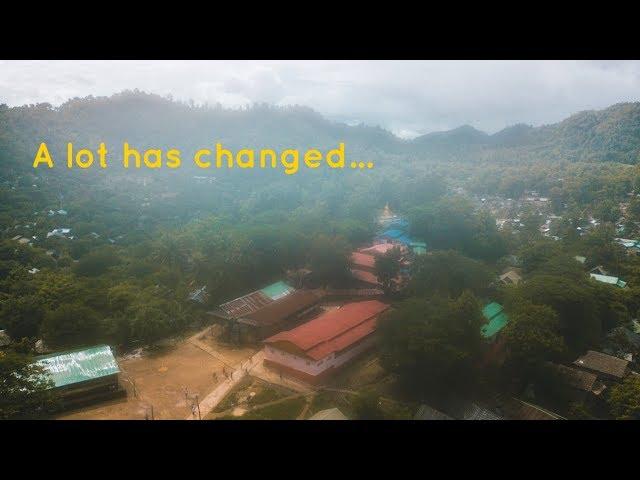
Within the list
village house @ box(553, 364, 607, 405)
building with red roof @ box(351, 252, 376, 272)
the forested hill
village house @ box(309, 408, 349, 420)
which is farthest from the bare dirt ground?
the forested hill

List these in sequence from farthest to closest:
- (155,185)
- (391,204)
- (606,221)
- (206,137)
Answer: (206,137), (155,185), (391,204), (606,221)

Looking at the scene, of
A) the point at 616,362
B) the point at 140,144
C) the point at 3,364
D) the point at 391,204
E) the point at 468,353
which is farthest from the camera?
the point at 140,144

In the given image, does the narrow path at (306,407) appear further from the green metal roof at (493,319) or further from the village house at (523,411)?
the green metal roof at (493,319)

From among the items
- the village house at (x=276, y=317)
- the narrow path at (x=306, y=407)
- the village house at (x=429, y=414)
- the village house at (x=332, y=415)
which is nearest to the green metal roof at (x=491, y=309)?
the village house at (x=429, y=414)

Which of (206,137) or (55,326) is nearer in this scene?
(55,326)
